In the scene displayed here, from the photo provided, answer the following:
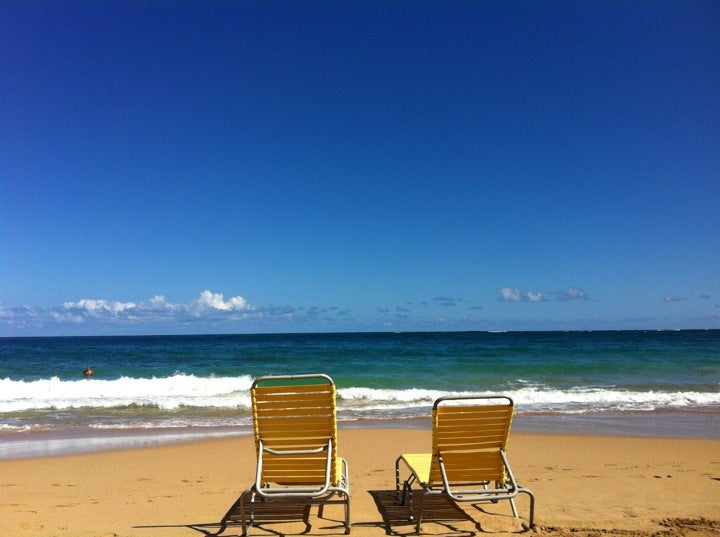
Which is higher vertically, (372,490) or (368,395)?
(372,490)

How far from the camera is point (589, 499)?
544 centimetres

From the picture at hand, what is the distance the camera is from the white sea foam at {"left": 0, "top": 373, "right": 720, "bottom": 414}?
13570 mm

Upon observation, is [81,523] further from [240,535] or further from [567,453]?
[567,453]

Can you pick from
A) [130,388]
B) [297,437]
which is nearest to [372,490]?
[297,437]

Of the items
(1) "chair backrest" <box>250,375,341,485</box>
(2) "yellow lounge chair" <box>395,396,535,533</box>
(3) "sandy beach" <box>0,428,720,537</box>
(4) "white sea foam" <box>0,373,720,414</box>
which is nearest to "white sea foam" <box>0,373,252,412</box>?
(4) "white sea foam" <box>0,373,720,414</box>

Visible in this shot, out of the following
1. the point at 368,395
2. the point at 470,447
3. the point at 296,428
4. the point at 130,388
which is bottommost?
the point at 130,388

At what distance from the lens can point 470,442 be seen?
4.45 metres

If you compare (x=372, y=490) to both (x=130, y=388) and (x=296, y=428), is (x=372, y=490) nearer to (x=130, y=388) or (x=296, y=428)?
(x=296, y=428)

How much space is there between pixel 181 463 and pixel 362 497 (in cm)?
323

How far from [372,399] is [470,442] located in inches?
462

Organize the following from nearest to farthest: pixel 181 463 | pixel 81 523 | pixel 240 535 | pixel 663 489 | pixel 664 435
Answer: pixel 240 535 < pixel 81 523 < pixel 663 489 < pixel 181 463 < pixel 664 435

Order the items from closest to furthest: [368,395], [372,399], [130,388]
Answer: [372,399] < [368,395] < [130,388]

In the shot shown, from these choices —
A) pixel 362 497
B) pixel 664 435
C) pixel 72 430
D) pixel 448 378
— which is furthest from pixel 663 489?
pixel 448 378

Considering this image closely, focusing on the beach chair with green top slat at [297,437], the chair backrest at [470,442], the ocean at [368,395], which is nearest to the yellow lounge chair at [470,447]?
the chair backrest at [470,442]
